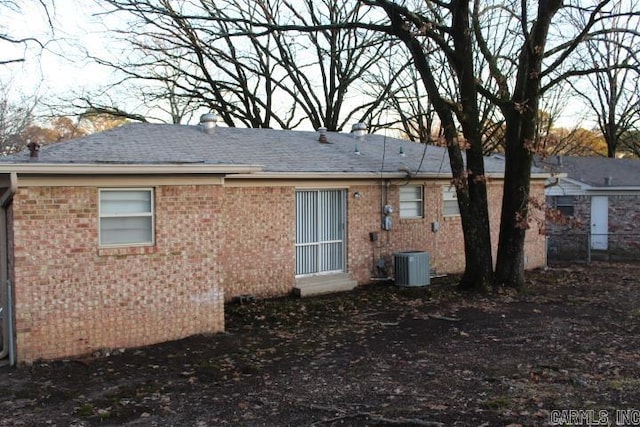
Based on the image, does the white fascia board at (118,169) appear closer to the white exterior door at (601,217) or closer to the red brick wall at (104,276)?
the red brick wall at (104,276)

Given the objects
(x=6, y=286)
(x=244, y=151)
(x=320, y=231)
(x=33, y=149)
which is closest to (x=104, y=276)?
(x=6, y=286)

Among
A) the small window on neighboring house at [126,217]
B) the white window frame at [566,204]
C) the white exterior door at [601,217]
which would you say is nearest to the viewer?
the small window on neighboring house at [126,217]

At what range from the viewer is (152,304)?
9766 mm

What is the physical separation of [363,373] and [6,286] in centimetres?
536

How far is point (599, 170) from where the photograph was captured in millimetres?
26266

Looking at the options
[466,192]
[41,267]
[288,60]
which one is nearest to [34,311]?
[41,267]

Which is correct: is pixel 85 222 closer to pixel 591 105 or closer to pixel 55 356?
pixel 55 356

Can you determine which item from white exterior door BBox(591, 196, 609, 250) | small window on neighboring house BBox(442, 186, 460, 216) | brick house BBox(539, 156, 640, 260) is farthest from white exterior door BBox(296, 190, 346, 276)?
white exterior door BBox(591, 196, 609, 250)

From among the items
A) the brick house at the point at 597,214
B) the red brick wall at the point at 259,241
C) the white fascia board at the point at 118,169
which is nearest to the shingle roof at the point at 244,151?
the white fascia board at the point at 118,169

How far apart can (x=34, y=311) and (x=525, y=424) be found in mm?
6807

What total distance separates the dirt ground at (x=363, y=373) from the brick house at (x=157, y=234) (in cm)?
56

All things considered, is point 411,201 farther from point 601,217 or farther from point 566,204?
point 601,217

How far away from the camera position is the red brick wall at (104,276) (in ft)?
28.7

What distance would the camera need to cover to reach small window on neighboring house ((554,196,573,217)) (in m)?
24.6
